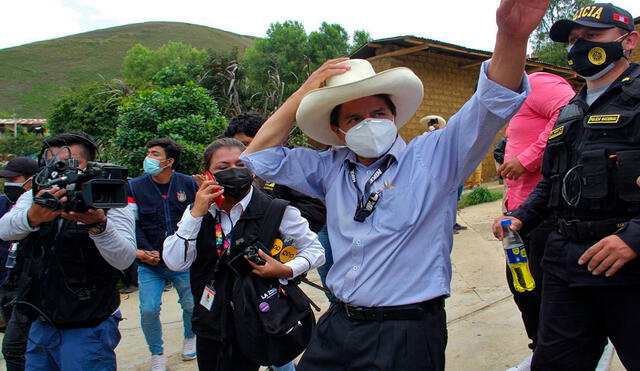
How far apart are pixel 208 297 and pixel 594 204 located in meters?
1.99

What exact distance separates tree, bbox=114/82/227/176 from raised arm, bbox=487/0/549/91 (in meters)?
6.17

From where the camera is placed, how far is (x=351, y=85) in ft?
6.20

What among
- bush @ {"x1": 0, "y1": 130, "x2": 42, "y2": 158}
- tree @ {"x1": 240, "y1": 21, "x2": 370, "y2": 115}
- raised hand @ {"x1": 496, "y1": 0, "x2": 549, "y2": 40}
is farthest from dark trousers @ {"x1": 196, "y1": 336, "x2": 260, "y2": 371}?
tree @ {"x1": 240, "y1": 21, "x2": 370, "y2": 115}

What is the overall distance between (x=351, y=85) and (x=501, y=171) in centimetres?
158

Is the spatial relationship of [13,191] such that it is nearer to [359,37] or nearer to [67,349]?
[67,349]

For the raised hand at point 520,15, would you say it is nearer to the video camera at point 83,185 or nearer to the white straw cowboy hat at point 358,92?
the white straw cowboy hat at point 358,92

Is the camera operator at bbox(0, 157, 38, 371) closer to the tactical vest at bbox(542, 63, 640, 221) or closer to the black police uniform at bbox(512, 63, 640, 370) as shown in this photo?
the black police uniform at bbox(512, 63, 640, 370)

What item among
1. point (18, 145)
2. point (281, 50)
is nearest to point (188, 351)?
point (18, 145)

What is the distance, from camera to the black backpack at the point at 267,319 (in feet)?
8.01

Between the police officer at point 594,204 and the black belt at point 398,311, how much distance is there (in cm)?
75

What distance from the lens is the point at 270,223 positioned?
8.71 ft

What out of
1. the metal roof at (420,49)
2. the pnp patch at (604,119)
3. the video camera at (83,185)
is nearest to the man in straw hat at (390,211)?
the pnp patch at (604,119)

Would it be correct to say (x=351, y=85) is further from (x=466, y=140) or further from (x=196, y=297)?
(x=196, y=297)

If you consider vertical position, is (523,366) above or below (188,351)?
above
